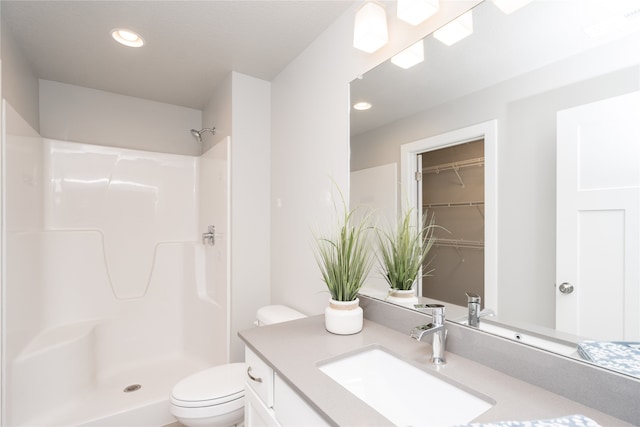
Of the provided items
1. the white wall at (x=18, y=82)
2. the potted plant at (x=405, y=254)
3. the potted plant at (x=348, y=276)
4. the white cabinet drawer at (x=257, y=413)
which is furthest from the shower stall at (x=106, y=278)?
the potted plant at (x=405, y=254)

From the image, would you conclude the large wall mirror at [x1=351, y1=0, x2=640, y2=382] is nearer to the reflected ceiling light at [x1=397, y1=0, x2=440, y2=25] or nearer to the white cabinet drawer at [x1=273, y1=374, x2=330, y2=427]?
the reflected ceiling light at [x1=397, y1=0, x2=440, y2=25]

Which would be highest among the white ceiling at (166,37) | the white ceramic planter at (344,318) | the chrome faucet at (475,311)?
the white ceiling at (166,37)

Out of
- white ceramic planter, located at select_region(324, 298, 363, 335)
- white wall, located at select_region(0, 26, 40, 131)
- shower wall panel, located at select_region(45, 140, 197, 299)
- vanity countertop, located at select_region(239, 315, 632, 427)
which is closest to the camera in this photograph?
vanity countertop, located at select_region(239, 315, 632, 427)

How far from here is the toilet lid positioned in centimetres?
152

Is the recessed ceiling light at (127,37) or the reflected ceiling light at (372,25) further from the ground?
the recessed ceiling light at (127,37)

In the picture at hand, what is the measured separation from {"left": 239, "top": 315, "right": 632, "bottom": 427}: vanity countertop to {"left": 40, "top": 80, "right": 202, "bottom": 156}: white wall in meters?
2.37

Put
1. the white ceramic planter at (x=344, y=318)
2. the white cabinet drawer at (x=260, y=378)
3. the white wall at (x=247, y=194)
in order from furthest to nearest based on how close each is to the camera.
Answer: the white wall at (x=247, y=194), the white ceramic planter at (x=344, y=318), the white cabinet drawer at (x=260, y=378)

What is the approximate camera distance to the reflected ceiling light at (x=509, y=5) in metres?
0.90

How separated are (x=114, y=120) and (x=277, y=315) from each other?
227 cm

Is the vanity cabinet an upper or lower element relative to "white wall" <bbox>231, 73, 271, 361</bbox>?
lower

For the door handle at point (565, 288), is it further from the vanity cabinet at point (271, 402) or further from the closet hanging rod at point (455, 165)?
the vanity cabinet at point (271, 402)

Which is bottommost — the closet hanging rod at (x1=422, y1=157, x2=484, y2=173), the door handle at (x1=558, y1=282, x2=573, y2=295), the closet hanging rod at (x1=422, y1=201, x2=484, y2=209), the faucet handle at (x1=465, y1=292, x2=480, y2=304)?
the faucet handle at (x1=465, y1=292, x2=480, y2=304)

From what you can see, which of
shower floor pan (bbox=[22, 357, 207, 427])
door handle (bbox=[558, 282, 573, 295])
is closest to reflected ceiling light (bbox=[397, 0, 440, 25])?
A: door handle (bbox=[558, 282, 573, 295])

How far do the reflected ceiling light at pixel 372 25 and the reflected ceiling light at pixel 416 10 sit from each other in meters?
0.11
